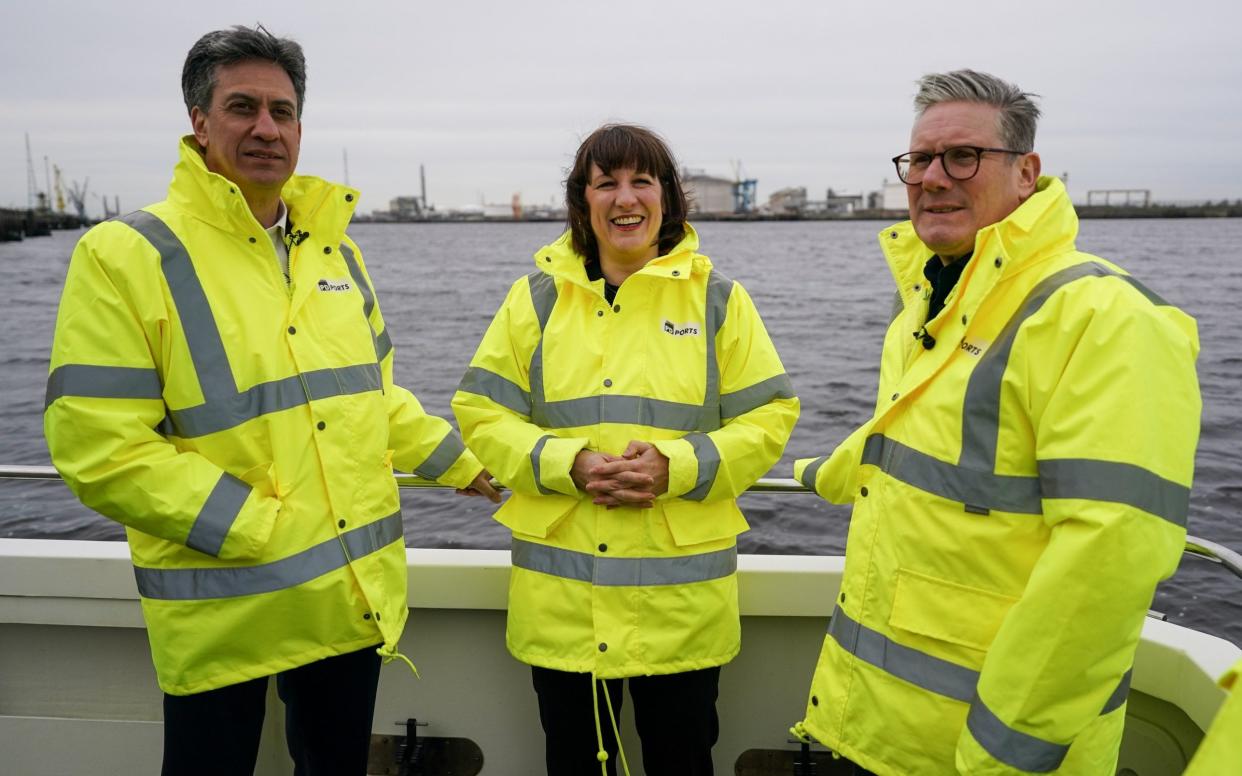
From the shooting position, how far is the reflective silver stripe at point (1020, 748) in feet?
5.26

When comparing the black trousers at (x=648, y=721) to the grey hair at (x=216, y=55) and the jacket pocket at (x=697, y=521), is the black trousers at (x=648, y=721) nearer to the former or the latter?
the jacket pocket at (x=697, y=521)

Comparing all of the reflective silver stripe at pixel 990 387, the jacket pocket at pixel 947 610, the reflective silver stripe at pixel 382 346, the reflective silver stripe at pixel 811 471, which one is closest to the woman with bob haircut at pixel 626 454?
the reflective silver stripe at pixel 811 471

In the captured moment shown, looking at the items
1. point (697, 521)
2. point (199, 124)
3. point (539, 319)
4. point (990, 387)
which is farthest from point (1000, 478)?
point (199, 124)

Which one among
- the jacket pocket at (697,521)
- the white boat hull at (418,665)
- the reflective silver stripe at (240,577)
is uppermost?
the jacket pocket at (697,521)

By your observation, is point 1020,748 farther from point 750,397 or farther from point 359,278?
point 359,278

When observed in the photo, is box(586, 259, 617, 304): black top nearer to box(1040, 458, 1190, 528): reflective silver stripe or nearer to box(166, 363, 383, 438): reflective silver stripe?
box(166, 363, 383, 438): reflective silver stripe

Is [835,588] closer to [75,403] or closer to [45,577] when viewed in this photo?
[75,403]

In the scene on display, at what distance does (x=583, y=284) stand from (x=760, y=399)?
55 centimetres

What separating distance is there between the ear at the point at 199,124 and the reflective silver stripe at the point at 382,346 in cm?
64

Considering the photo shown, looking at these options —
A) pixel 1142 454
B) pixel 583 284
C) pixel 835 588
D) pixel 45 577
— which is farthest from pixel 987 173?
pixel 45 577

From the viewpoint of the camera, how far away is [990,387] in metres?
1.73

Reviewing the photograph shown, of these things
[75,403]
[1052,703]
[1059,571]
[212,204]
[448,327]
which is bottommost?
[448,327]

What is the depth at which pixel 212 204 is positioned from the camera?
7.05 feet

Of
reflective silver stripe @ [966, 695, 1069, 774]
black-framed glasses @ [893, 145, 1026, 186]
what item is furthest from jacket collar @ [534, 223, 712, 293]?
reflective silver stripe @ [966, 695, 1069, 774]
